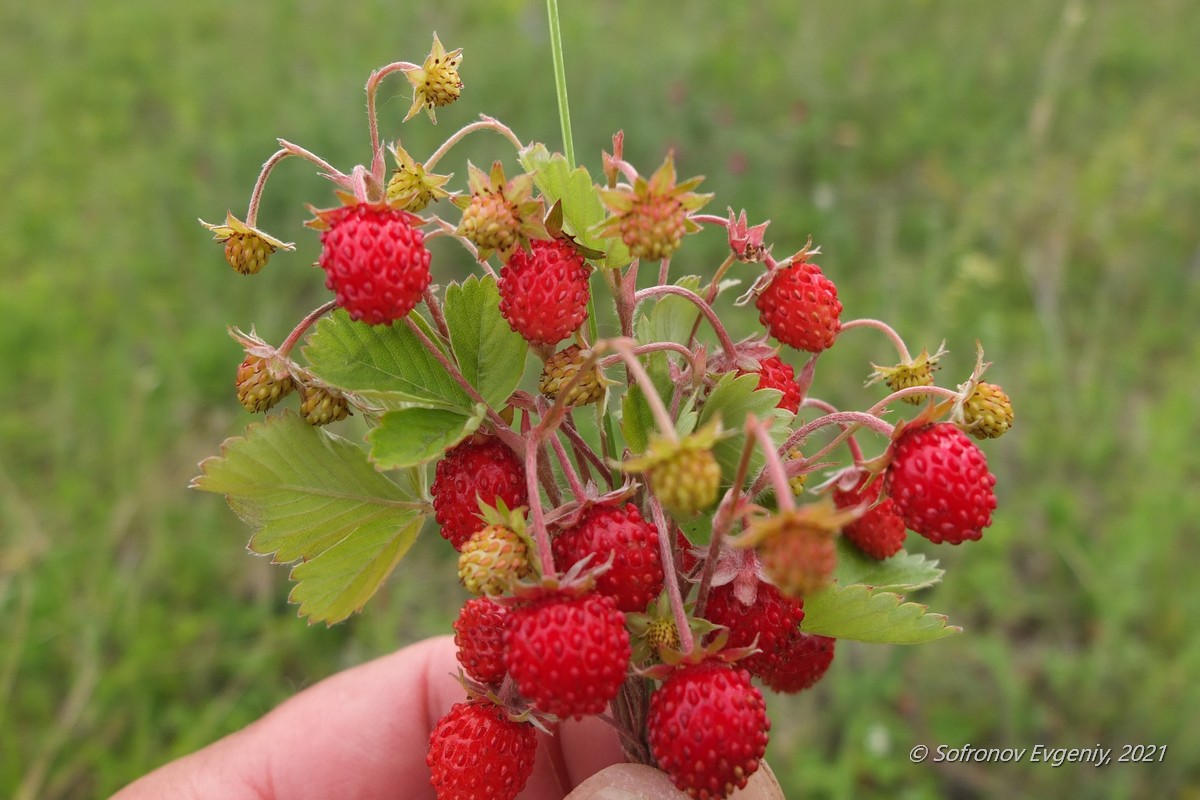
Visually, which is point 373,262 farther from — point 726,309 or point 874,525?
point 726,309

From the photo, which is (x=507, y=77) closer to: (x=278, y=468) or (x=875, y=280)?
(x=875, y=280)

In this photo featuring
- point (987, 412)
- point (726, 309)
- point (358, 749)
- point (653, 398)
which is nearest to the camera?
point (653, 398)

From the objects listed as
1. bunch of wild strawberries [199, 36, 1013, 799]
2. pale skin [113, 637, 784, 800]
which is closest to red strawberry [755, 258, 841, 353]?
bunch of wild strawberries [199, 36, 1013, 799]

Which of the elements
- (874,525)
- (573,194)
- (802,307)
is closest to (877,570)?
(874,525)

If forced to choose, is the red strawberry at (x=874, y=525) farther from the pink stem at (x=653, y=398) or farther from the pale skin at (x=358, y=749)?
the pale skin at (x=358, y=749)

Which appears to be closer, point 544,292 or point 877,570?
point 544,292

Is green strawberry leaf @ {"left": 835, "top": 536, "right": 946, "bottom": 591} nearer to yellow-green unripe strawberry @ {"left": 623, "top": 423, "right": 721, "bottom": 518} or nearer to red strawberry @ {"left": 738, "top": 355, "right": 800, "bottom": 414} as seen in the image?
red strawberry @ {"left": 738, "top": 355, "right": 800, "bottom": 414}

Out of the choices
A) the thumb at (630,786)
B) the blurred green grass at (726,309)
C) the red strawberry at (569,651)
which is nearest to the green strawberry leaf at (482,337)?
the red strawberry at (569,651)
